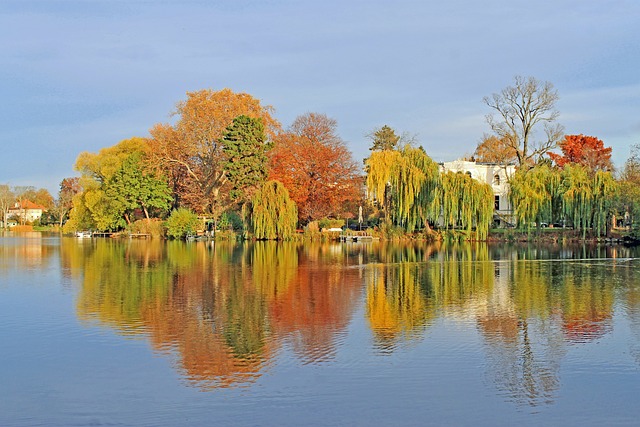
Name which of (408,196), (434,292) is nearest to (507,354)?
(434,292)

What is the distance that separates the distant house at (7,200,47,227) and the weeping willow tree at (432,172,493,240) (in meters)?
85.2

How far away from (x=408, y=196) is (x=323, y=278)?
23.5 meters

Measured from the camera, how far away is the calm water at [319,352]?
7.23 metres

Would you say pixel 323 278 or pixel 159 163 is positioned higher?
pixel 159 163

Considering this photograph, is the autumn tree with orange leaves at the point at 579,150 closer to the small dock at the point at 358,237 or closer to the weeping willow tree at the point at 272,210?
the small dock at the point at 358,237

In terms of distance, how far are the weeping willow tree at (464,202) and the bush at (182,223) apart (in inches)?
798

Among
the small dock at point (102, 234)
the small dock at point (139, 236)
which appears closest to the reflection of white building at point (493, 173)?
the small dock at point (139, 236)

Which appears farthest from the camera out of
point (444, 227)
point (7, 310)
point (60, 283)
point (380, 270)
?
point (444, 227)

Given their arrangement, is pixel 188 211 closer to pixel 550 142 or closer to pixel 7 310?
pixel 550 142

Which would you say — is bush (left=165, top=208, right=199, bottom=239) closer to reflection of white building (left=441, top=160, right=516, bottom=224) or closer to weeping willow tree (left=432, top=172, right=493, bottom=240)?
weeping willow tree (left=432, top=172, right=493, bottom=240)

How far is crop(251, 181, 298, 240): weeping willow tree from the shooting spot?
149ft

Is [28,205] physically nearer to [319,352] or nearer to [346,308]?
[346,308]

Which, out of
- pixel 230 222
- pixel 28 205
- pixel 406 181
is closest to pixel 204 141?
pixel 230 222

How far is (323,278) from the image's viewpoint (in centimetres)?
1977
